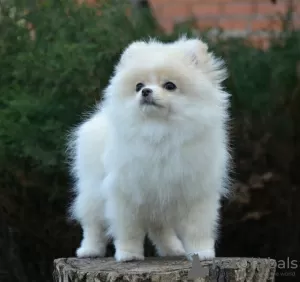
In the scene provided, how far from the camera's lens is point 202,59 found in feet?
12.1

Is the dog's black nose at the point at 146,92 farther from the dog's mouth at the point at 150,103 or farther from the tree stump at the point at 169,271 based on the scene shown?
the tree stump at the point at 169,271

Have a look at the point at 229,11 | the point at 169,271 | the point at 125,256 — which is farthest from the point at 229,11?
the point at 169,271

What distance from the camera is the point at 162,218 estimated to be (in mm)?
3742

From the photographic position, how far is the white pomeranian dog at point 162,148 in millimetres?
3559

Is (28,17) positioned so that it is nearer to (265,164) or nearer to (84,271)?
(265,164)

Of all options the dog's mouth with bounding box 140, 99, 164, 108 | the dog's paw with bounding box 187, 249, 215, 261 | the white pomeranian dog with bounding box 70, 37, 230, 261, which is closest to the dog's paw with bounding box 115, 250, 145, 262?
the white pomeranian dog with bounding box 70, 37, 230, 261

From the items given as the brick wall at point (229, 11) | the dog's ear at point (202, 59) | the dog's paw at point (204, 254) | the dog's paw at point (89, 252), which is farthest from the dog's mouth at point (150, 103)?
the brick wall at point (229, 11)

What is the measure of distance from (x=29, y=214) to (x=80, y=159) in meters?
1.17

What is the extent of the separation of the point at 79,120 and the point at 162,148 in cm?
137

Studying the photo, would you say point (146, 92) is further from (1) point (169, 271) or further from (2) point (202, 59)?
(1) point (169, 271)

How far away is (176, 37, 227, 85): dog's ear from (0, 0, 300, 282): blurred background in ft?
3.98

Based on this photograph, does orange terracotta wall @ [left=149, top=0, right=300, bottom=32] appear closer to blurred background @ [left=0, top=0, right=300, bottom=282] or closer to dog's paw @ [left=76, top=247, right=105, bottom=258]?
blurred background @ [left=0, top=0, right=300, bottom=282]

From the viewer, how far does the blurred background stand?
15.9ft

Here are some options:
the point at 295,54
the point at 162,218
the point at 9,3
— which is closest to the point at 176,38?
the point at 295,54
